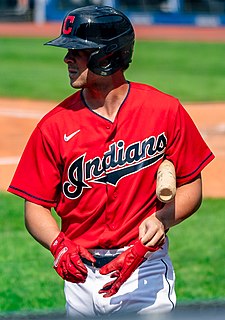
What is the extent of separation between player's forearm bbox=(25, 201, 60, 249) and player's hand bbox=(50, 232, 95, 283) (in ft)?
0.26

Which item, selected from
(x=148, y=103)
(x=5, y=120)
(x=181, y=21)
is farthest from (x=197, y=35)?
(x=148, y=103)

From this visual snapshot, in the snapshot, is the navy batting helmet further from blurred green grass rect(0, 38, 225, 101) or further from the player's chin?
blurred green grass rect(0, 38, 225, 101)

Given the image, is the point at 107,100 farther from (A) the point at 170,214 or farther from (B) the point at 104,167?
(A) the point at 170,214

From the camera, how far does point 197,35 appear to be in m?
30.4

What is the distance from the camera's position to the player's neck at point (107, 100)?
427 centimetres

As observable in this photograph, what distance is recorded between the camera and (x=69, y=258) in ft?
12.9

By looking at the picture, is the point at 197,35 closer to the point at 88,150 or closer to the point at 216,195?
the point at 216,195

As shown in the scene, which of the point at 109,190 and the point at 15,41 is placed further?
the point at 15,41

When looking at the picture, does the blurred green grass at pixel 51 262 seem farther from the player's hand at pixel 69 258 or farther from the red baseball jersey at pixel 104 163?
the player's hand at pixel 69 258

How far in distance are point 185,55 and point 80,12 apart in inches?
815

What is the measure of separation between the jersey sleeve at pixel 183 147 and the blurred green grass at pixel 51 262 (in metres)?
2.28

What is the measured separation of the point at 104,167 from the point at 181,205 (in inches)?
14.9

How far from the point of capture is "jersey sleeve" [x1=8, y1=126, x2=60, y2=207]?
418 centimetres

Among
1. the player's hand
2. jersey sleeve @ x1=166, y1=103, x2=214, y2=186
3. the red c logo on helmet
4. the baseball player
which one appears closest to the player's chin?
the baseball player
